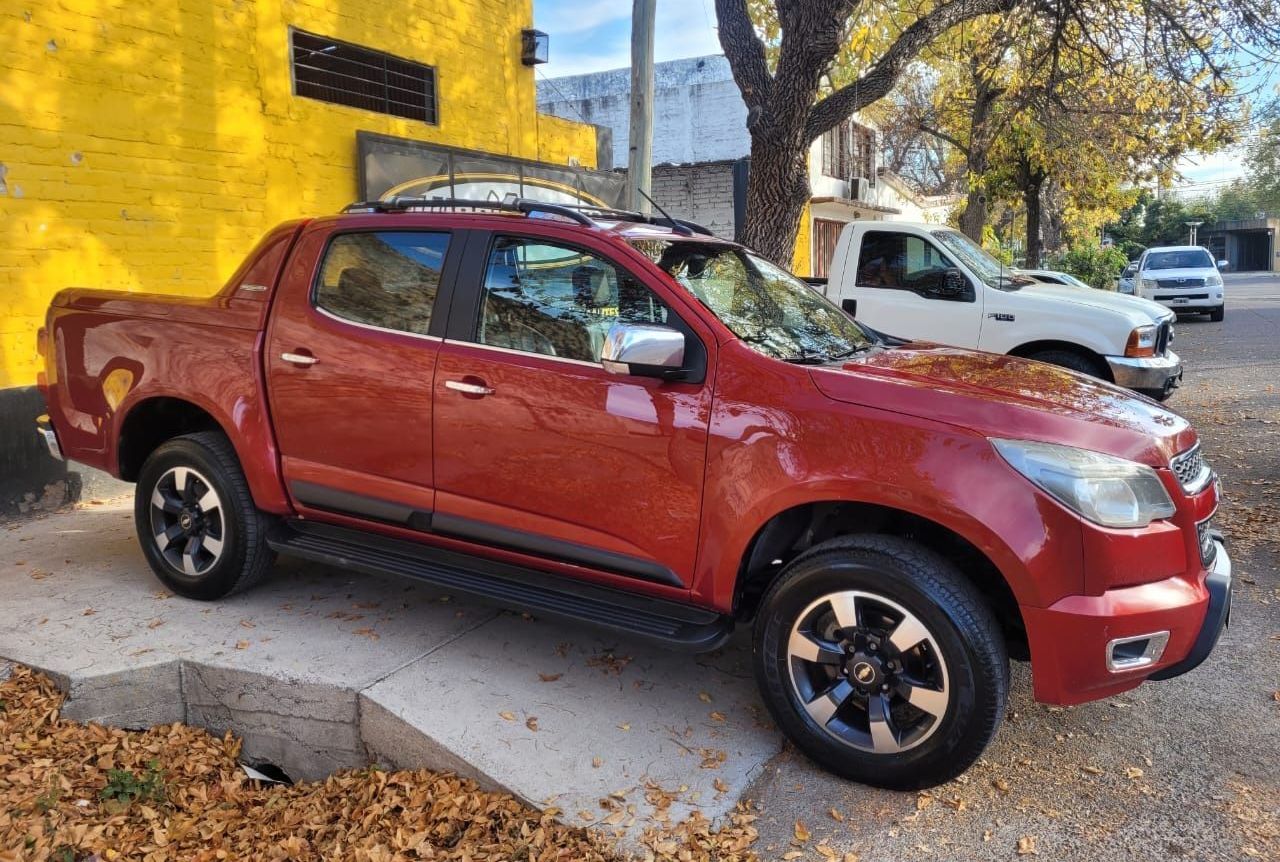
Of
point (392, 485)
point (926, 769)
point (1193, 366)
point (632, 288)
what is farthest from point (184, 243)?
point (1193, 366)

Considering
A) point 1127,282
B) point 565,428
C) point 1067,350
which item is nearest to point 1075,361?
point 1067,350

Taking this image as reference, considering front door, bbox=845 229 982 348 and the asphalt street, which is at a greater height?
front door, bbox=845 229 982 348

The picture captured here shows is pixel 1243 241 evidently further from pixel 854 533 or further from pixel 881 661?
pixel 881 661

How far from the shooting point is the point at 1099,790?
10.5 ft

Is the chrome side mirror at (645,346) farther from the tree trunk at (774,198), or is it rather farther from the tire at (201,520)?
the tree trunk at (774,198)

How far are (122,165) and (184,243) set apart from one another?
0.69 m

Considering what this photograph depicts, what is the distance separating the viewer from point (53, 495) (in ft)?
21.1

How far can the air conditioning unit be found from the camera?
24.0m

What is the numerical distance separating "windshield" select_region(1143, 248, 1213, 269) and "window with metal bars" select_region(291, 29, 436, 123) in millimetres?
19823

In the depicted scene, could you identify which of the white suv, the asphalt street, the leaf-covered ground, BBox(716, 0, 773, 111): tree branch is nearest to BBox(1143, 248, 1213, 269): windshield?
the white suv

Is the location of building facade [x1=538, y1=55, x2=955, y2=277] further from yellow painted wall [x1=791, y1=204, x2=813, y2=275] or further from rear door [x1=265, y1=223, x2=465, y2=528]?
rear door [x1=265, y1=223, x2=465, y2=528]

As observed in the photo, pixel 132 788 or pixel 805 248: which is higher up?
pixel 805 248

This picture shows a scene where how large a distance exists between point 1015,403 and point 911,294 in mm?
5771

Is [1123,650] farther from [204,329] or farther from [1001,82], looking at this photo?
[1001,82]
